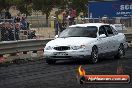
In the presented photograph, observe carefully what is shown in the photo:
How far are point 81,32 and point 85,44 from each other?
1.31m

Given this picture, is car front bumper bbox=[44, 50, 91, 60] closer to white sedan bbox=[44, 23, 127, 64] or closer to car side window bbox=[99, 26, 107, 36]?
white sedan bbox=[44, 23, 127, 64]

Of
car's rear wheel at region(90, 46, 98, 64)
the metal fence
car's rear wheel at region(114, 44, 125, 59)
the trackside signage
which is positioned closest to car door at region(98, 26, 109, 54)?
car's rear wheel at region(90, 46, 98, 64)

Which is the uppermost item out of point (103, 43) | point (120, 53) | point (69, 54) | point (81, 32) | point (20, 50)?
point (81, 32)

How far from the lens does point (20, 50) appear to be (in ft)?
62.5

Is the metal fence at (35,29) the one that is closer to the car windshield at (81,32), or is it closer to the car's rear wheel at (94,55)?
the car windshield at (81,32)

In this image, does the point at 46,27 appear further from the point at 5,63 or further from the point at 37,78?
the point at 37,78

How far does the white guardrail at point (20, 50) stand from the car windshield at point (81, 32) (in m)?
2.42

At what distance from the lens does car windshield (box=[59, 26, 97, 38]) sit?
56.4 ft

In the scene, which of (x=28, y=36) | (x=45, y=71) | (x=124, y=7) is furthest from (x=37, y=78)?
Answer: (x=124, y=7)

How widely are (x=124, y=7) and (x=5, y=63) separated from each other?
25428 millimetres

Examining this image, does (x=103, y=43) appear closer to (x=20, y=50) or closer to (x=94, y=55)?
(x=94, y=55)

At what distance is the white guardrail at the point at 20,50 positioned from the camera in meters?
18.2

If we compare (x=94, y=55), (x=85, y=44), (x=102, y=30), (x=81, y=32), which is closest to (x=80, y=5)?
(x=102, y=30)

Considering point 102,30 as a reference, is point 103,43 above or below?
below
